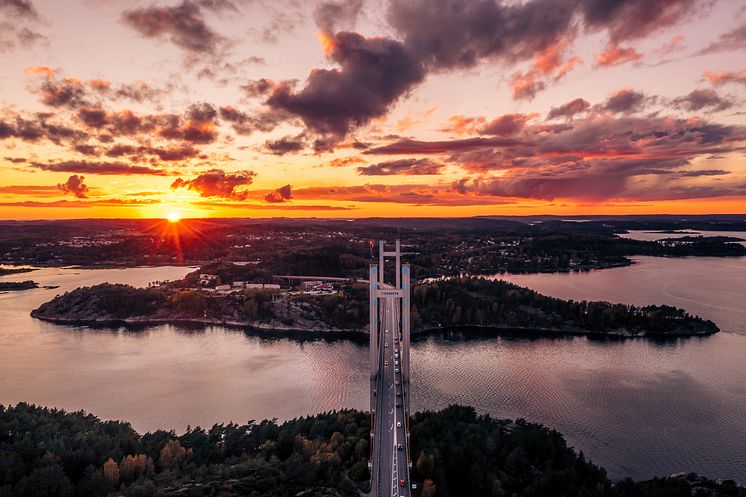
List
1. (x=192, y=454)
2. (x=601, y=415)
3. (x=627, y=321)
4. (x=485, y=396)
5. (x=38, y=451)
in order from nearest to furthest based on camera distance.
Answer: (x=38, y=451), (x=192, y=454), (x=601, y=415), (x=485, y=396), (x=627, y=321)

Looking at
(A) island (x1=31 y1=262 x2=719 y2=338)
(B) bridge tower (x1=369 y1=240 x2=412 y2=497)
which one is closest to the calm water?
(A) island (x1=31 y1=262 x2=719 y2=338)

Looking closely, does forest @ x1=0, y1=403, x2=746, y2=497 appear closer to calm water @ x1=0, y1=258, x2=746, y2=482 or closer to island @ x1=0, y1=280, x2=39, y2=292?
calm water @ x1=0, y1=258, x2=746, y2=482

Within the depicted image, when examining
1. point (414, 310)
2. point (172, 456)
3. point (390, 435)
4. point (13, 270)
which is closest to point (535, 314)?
point (414, 310)

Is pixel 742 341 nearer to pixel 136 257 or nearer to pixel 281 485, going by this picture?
pixel 281 485

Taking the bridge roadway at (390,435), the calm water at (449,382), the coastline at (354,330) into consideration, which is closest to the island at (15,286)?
the calm water at (449,382)

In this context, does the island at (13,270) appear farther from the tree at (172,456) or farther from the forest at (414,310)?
the tree at (172,456)

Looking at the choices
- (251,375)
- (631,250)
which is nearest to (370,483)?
(251,375)

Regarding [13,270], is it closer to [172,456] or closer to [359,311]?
[359,311]
